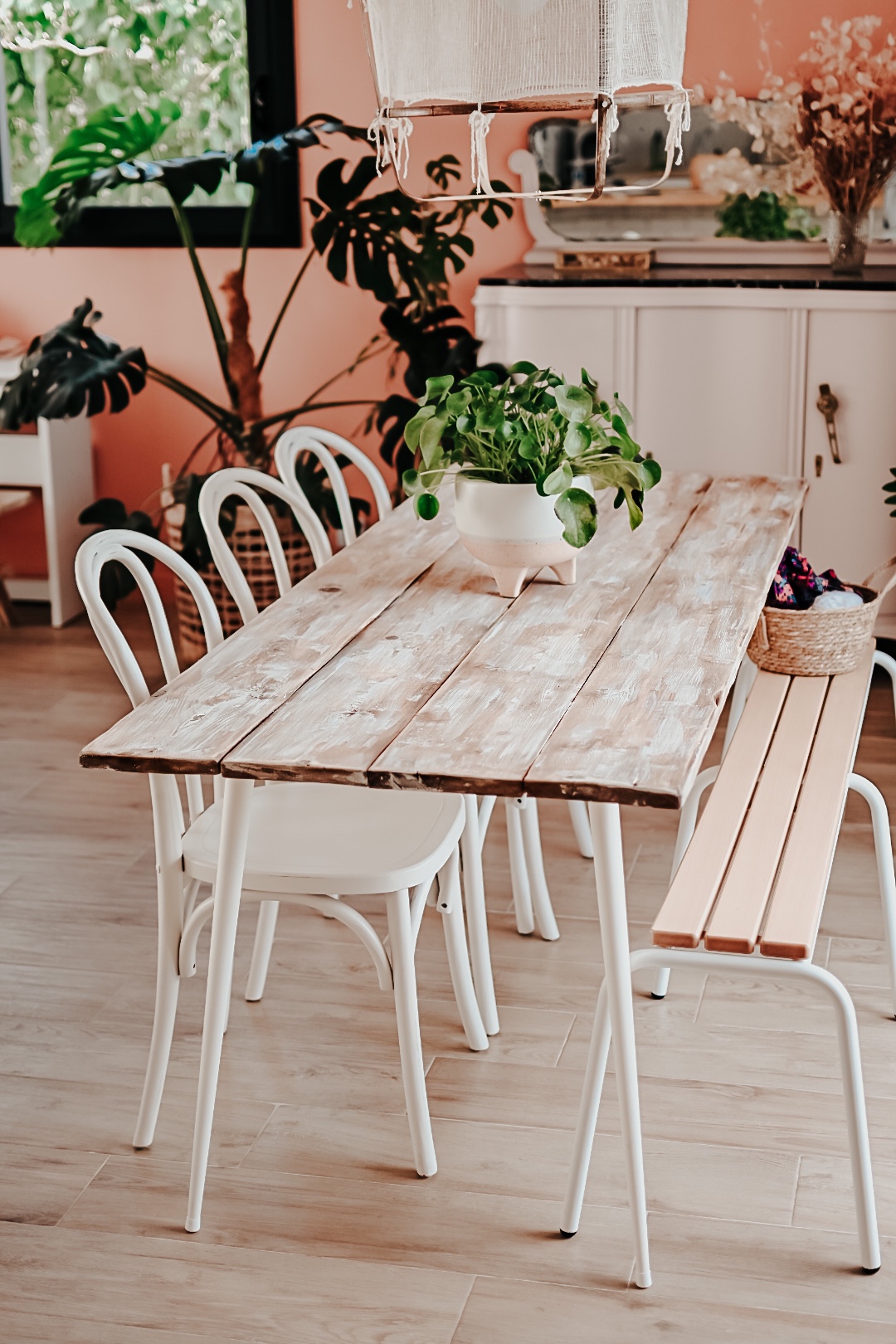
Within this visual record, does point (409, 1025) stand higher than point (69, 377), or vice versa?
point (69, 377)

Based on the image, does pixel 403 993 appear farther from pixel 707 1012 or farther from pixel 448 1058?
pixel 707 1012

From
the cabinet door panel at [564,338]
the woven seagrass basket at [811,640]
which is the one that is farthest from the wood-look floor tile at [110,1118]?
the cabinet door panel at [564,338]

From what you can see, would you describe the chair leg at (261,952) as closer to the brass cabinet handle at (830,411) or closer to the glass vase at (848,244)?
the brass cabinet handle at (830,411)

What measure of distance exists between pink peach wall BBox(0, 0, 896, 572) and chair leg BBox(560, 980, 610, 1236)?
113 inches

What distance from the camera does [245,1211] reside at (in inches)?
78.7

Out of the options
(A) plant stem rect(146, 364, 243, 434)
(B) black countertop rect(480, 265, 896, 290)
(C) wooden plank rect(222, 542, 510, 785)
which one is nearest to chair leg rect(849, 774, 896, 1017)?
(C) wooden plank rect(222, 542, 510, 785)

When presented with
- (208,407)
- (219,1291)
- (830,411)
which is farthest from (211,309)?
(219,1291)

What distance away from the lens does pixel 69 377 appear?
3.58 metres

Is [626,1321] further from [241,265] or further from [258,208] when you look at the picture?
[258,208]

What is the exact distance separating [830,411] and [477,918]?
1878mm

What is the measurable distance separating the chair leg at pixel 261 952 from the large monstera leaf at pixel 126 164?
1.79m

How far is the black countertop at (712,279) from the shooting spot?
11.9 feet

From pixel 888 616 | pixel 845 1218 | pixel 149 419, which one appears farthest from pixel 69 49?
pixel 845 1218

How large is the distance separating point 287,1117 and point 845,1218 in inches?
30.0
